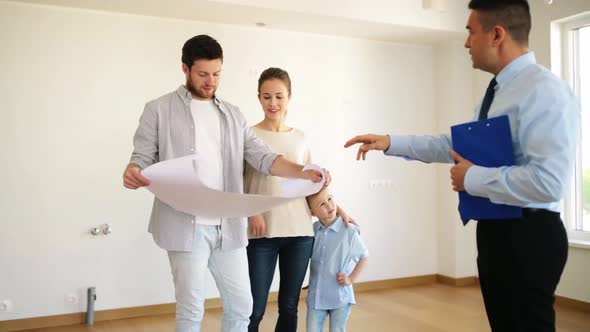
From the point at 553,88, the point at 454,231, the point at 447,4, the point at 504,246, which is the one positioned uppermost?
the point at 447,4

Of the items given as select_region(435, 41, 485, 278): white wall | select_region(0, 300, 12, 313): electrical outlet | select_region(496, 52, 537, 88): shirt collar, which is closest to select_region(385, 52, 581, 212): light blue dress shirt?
select_region(496, 52, 537, 88): shirt collar

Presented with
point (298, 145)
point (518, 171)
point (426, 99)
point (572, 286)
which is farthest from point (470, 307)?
point (518, 171)

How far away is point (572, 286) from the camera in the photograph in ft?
14.6

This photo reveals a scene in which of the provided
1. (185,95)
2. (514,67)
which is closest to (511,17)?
(514,67)

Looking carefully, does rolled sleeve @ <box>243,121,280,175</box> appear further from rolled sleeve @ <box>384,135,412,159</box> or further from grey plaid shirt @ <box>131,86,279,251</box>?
rolled sleeve @ <box>384,135,412,159</box>

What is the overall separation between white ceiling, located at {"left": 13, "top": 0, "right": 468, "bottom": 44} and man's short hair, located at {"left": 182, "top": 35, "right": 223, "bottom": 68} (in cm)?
193

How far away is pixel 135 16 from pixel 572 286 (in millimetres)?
3971

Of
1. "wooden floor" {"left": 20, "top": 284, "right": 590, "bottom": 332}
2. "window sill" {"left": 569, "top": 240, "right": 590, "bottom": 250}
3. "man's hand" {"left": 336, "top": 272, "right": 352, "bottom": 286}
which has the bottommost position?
"wooden floor" {"left": 20, "top": 284, "right": 590, "bottom": 332}

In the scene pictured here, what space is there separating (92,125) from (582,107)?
12.5 feet

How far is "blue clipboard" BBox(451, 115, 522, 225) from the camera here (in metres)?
1.60

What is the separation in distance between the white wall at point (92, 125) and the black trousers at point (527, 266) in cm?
320

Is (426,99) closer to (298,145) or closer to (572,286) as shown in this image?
(572,286)

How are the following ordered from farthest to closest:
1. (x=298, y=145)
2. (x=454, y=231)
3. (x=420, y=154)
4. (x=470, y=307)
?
(x=454, y=231)
(x=470, y=307)
(x=298, y=145)
(x=420, y=154)

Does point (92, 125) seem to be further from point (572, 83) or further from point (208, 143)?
point (572, 83)
